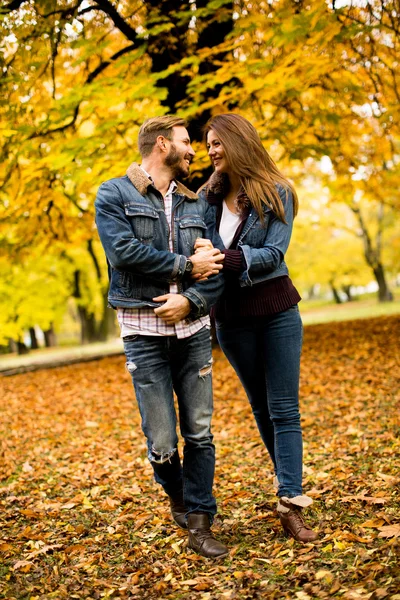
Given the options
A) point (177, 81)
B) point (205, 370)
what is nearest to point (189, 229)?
point (205, 370)

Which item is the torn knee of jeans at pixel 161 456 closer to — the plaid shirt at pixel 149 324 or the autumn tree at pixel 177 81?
the plaid shirt at pixel 149 324

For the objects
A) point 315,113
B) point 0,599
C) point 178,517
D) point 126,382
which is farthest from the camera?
point 126,382

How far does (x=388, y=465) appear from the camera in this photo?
4355 millimetres

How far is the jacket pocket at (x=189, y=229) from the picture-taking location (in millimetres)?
3281

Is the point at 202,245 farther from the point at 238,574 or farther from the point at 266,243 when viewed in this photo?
the point at 238,574

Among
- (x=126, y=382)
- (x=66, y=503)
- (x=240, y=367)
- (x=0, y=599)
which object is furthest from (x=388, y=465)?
(x=126, y=382)

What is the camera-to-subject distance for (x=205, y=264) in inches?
123

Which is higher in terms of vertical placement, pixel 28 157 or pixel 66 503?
pixel 28 157

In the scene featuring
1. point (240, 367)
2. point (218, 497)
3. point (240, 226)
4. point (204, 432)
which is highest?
point (240, 226)

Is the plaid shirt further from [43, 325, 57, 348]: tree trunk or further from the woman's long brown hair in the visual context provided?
[43, 325, 57, 348]: tree trunk

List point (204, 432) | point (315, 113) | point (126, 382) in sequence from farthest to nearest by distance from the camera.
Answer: point (126, 382)
point (315, 113)
point (204, 432)

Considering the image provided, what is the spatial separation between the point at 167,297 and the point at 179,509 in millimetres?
1377

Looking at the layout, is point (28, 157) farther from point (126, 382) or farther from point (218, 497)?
point (218, 497)

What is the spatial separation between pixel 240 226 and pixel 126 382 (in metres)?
6.50
